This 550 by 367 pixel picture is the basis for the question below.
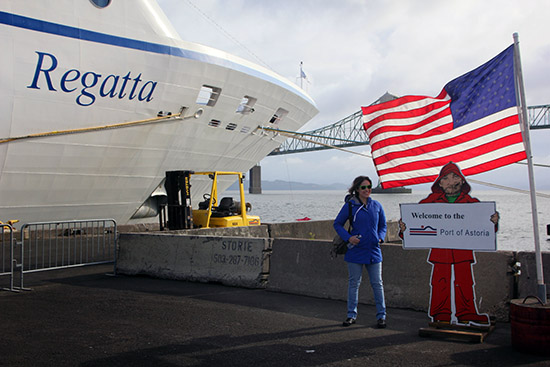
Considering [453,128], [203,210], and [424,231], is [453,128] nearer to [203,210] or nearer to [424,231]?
[424,231]

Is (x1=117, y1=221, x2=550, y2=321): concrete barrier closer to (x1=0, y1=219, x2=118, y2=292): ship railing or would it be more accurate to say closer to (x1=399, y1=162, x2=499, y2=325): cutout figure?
(x1=399, y1=162, x2=499, y2=325): cutout figure

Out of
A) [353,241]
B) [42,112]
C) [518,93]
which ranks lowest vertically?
[353,241]

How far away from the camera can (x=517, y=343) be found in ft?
16.6

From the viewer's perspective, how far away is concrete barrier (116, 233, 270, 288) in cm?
876

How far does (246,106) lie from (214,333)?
1479cm

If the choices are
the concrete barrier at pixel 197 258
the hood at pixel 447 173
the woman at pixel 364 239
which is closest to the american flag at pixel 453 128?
the hood at pixel 447 173

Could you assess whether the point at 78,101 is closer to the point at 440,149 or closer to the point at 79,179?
the point at 79,179

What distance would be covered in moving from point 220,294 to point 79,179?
9.59 meters

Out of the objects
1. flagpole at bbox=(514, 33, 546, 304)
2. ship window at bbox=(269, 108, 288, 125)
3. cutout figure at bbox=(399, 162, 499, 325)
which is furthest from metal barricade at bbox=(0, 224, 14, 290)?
ship window at bbox=(269, 108, 288, 125)

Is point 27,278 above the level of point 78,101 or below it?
below

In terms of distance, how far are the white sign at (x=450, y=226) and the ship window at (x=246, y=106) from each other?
46.4 feet

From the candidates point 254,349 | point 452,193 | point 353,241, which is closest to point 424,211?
point 452,193

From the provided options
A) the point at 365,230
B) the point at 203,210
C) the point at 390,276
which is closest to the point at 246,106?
the point at 203,210

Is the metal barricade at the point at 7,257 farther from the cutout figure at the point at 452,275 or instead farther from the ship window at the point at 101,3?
the cutout figure at the point at 452,275
